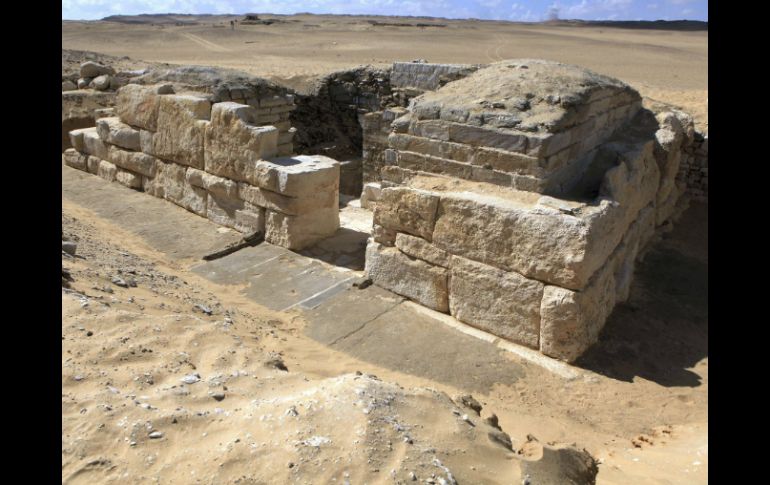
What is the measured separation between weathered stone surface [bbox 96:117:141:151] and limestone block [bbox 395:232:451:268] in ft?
14.9

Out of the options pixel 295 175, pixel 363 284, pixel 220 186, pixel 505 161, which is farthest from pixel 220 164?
pixel 505 161

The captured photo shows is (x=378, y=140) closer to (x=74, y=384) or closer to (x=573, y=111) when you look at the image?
(x=573, y=111)

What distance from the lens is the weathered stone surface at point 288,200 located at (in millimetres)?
6473

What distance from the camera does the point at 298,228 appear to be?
21.5 ft

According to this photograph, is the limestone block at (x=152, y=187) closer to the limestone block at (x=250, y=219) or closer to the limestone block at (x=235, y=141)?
the limestone block at (x=235, y=141)

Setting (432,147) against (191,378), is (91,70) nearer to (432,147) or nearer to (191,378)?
(432,147)

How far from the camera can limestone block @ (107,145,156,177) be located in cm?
798

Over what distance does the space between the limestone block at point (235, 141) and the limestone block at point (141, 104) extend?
46.5 inches

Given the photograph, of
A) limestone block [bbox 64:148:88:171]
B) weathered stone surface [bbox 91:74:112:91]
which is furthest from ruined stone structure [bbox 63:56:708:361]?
weathered stone surface [bbox 91:74:112:91]

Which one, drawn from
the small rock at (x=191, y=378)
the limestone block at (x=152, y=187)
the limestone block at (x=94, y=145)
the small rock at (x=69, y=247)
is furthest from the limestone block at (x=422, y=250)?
the limestone block at (x=94, y=145)

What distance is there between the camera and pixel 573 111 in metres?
5.14

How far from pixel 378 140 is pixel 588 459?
6.93 m

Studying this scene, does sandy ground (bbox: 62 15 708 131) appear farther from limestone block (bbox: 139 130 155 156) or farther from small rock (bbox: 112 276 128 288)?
small rock (bbox: 112 276 128 288)

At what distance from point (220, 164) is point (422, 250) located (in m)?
3.02
